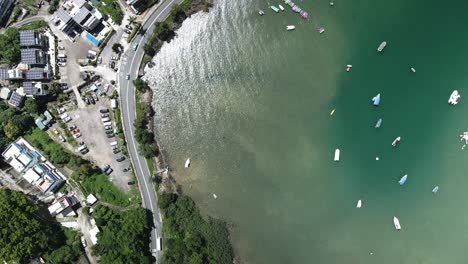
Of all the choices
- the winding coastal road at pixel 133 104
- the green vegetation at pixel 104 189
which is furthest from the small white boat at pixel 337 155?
the green vegetation at pixel 104 189

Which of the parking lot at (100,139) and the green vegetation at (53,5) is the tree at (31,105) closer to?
the parking lot at (100,139)

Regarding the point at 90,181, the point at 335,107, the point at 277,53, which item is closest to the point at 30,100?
the point at 90,181

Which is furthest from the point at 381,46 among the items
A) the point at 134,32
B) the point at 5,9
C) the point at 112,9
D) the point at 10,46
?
the point at 5,9

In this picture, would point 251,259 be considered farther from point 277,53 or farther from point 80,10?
point 80,10

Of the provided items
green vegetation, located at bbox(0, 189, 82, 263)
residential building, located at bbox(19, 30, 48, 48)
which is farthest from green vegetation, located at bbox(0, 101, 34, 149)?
residential building, located at bbox(19, 30, 48, 48)

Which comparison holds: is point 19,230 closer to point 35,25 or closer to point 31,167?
point 31,167

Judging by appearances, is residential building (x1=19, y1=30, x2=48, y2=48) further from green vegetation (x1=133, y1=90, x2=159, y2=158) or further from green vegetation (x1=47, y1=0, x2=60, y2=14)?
green vegetation (x1=133, y1=90, x2=159, y2=158)
